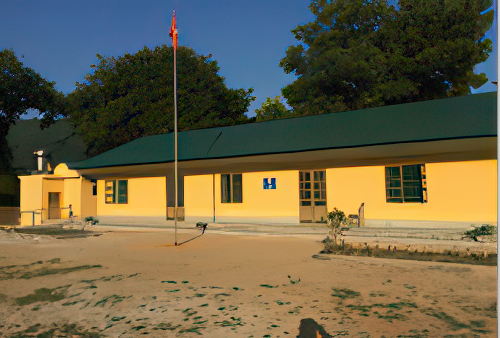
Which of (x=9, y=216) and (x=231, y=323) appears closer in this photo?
(x=231, y=323)

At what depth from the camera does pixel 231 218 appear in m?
20.7

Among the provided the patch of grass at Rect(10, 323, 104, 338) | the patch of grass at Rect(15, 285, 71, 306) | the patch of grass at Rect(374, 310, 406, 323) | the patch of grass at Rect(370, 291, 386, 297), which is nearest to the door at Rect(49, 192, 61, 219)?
the patch of grass at Rect(15, 285, 71, 306)

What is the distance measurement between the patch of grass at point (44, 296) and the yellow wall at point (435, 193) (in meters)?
12.0

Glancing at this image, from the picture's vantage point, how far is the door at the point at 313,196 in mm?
18812

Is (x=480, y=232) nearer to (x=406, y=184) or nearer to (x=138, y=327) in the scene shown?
(x=406, y=184)

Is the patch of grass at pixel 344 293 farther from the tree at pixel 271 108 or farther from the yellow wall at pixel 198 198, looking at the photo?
the tree at pixel 271 108

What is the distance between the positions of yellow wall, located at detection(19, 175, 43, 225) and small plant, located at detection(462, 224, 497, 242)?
21.5 m

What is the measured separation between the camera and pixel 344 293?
771 centimetres

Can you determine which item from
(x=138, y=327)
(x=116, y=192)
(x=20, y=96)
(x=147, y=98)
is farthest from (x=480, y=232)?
(x=20, y=96)

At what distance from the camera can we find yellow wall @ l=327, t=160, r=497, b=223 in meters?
15.2

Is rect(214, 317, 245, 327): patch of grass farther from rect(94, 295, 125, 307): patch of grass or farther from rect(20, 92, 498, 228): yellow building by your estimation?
rect(20, 92, 498, 228): yellow building

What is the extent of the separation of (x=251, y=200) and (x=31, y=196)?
13851 mm

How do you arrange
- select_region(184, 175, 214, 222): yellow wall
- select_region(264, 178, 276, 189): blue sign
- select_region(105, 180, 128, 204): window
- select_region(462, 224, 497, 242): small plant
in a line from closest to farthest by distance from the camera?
1. select_region(462, 224, 497, 242): small plant
2. select_region(264, 178, 276, 189): blue sign
3. select_region(184, 175, 214, 222): yellow wall
4. select_region(105, 180, 128, 204): window

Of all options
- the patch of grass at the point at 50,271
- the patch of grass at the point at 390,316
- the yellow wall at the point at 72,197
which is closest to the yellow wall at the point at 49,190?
the yellow wall at the point at 72,197
